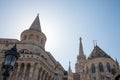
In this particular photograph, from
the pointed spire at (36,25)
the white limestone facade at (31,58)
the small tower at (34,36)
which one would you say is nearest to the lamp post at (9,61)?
the white limestone facade at (31,58)

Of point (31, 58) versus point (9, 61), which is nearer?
point (9, 61)

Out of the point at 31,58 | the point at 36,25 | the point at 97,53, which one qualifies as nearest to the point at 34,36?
the point at 36,25

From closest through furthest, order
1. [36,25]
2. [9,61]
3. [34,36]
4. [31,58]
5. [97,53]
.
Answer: [9,61] < [31,58] < [34,36] < [36,25] < [97,53]

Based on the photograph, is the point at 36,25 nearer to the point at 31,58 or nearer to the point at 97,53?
the point at 31,58

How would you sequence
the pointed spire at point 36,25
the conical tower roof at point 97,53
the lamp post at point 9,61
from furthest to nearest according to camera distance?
the conical tower roof at point 97,53 < the pointed spire at point 36,25 < the lamp post at point 9,61

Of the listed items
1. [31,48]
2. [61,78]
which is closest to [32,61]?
[31,48]

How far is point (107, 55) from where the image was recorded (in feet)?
138

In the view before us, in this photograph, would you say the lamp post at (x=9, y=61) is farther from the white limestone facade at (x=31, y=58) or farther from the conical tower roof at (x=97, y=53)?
the conical tower roof at (x=97, y=53)

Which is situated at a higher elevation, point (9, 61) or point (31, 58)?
point (31, 58)

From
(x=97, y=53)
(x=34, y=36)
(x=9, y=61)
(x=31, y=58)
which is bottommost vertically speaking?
(x=9, y=61)

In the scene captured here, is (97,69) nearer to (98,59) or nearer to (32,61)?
(98,59)

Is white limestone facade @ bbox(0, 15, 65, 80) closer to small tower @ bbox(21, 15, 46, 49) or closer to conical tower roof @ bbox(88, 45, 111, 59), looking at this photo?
small tower @ bbox(21, 15, 46, 49)

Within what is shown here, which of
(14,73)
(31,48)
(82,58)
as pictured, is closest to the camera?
(14,73)

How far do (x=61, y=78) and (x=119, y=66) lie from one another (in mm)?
16458
